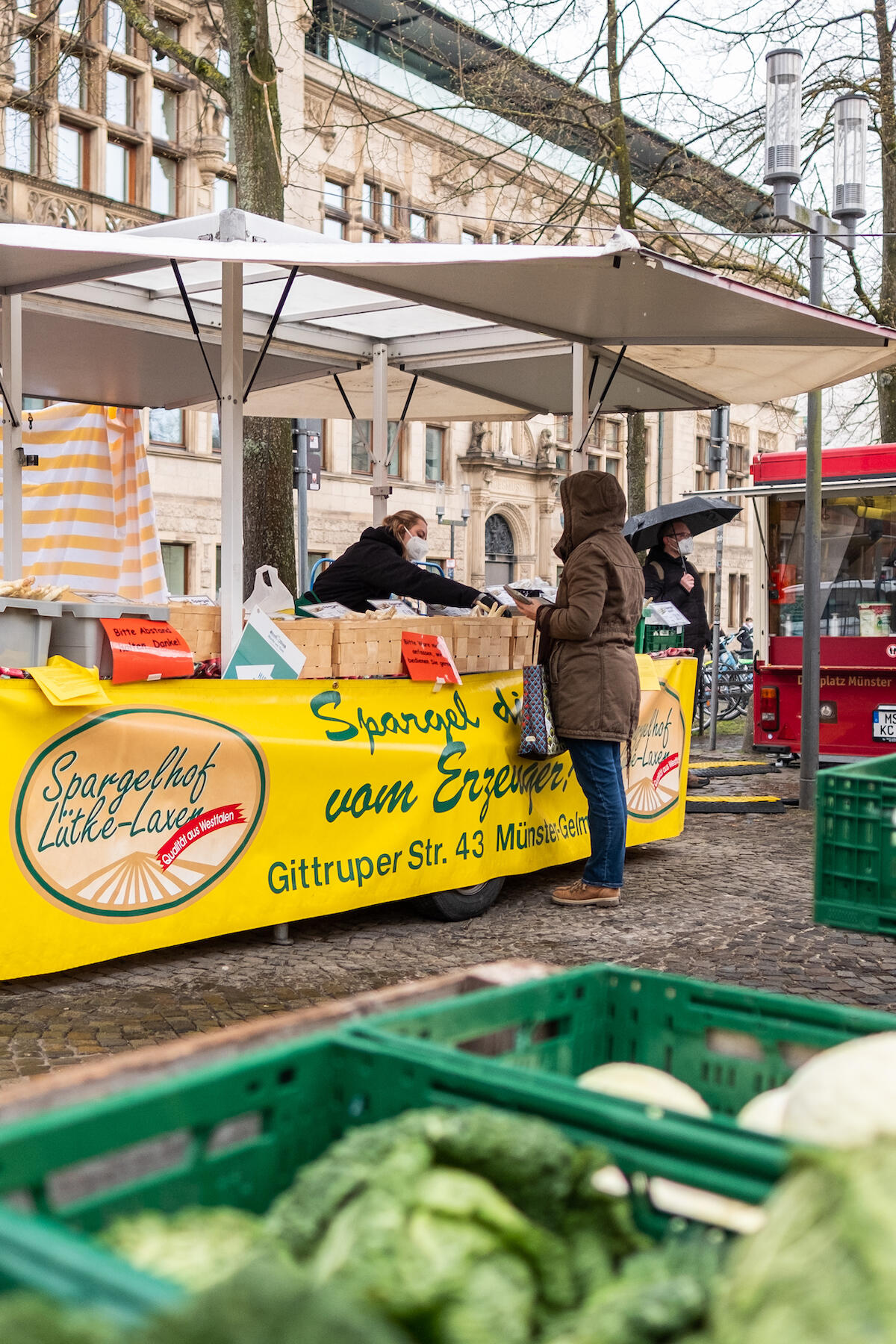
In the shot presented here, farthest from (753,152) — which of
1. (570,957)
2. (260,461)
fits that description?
(570,957)

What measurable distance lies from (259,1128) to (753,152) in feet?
48.6

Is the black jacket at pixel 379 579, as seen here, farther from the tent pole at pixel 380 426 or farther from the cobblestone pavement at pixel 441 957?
the tent pole at pixel 380 426

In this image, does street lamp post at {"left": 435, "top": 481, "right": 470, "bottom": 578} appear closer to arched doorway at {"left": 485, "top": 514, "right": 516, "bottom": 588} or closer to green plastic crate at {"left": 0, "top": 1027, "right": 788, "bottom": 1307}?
arched doorway at {"left": 485, "top": 514, "right": 516, "bottom": 588}

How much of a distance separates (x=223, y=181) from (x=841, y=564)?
18897 millimetres

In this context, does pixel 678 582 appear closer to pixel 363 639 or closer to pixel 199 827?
pixel 363 639

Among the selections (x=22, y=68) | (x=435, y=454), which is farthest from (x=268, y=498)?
(x=435, y=454)

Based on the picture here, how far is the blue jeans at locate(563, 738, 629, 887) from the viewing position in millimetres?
6262

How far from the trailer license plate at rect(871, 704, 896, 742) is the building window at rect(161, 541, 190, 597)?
17662mm

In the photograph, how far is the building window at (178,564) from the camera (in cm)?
2598

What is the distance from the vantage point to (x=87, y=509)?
902 centimetres

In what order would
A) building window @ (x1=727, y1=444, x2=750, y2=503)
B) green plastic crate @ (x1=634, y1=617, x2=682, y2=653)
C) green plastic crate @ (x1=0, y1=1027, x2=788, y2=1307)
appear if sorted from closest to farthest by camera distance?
green plastic crate @ (x1=0, y1=1027, x2=788, y2=1307), green plastic crate @ (x1=634, y1=617, x2=682, y2=653), building window @ (x1=727, y1=444, x2=750, y2=503)

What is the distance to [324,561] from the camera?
869 centimetres

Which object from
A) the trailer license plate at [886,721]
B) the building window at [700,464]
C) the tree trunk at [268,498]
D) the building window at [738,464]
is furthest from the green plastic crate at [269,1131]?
the building window at [738,464]

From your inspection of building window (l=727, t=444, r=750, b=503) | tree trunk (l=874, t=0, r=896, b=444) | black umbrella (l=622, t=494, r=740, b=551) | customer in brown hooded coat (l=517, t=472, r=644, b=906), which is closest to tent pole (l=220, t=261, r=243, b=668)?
customer in brown hooded coat (l=517, t=472, r=644, b=906)
